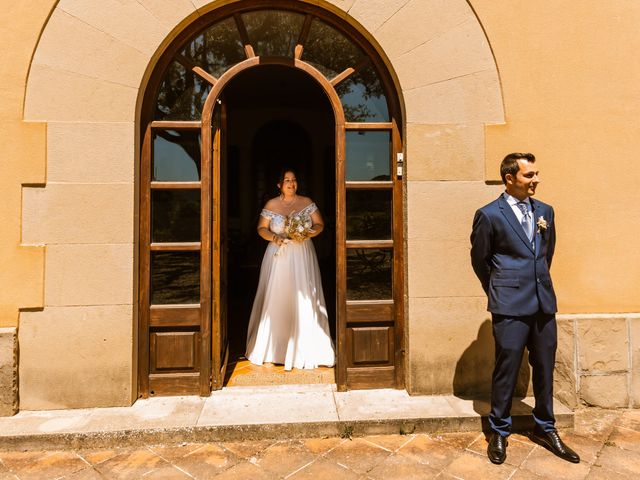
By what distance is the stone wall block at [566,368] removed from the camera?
362 cm

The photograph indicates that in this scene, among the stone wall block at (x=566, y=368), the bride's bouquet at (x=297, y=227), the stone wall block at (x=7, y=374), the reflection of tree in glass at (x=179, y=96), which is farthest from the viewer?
the bride's bouquet at (x=297, y=227)

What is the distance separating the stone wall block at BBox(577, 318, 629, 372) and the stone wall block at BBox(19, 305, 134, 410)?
3.86m

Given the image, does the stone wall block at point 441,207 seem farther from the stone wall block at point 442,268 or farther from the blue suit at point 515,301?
the blue suit at point 515,301

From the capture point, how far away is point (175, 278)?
3.73 m

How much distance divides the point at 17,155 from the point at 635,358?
5.49 m

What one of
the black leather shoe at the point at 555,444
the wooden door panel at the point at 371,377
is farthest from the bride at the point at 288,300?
the black leather shoe at the point at 555,444

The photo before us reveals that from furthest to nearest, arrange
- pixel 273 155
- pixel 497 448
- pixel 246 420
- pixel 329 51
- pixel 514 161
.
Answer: pixel 273 155 → pixel 329 51 → pixel 246 420 → pixel 514 161 → pixel 497 448

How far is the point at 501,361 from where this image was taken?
2980mm

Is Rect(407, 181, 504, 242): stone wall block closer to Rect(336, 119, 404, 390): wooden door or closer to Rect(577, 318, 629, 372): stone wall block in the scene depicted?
Rect(336, 119, 404, 390): wooden door

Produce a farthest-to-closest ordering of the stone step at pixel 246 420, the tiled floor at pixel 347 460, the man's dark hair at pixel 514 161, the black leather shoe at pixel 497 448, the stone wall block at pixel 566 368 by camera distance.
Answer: the stone wall block at pixel 566 368 < the stone step at pixel 246 420 < the man's dark hair at pixel 514 161 < the black leather shoe at pixel 497 448 < the tiled floor at pixel 347 460

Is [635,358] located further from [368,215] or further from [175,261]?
[175,261]

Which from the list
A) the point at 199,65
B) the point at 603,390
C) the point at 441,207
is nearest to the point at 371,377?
the point at 441,207

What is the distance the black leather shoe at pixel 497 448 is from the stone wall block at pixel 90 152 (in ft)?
11.1

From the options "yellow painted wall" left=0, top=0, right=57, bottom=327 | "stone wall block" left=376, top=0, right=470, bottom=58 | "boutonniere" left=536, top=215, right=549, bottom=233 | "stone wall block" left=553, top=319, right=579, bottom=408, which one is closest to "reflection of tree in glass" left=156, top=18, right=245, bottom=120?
"yellow painted wall" left=0, top=0, right=57, bottom=327
